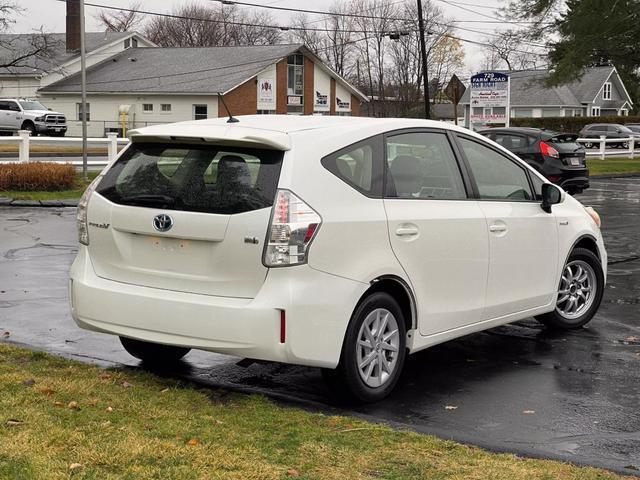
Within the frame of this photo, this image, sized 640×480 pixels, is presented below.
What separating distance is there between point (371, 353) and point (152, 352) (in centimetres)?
175

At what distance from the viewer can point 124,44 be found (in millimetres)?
70125

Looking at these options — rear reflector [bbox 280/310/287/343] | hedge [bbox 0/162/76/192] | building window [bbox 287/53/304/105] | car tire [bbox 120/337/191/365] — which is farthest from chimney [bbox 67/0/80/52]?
rear reflector [bbox 280/310/287/343]

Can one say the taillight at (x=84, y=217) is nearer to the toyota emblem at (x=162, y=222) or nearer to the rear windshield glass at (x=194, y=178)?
the rear windshield glass at (x=194, y=178)

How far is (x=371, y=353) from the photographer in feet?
19.4

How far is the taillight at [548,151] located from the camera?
21.6 m

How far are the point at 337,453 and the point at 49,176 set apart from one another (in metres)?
17.1

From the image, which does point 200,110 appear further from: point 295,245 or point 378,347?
point 295,245

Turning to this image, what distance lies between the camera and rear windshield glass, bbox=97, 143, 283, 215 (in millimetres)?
5605

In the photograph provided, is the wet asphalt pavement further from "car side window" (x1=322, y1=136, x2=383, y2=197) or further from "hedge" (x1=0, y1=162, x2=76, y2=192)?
"hedge" (x1=0, y1=162, x2=76, y2=192)

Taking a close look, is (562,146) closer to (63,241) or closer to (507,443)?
(63,241)

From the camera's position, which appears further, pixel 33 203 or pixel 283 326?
pixel 33 203

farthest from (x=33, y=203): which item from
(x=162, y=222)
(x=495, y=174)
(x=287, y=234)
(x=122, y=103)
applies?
(x=122, y=103)

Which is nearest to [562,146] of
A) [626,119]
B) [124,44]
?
[124,44]

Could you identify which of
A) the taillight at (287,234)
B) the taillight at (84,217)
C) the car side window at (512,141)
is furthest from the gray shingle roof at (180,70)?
the taillight at (287,234)
